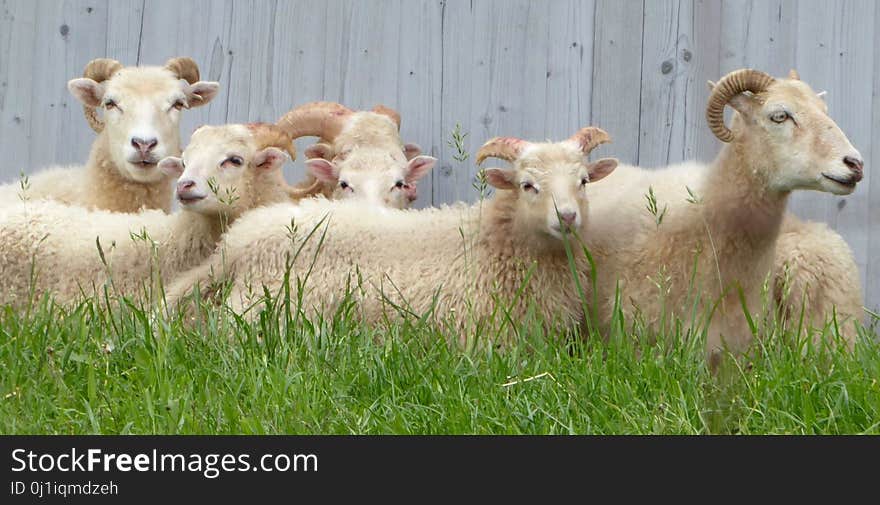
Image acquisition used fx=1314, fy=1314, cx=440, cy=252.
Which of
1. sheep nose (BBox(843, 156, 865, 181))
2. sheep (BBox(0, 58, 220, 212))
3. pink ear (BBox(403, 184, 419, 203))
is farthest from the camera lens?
pink ear (BBox(403, 184, 419, 203))

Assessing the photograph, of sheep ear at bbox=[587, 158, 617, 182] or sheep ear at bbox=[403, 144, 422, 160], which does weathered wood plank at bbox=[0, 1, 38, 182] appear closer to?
sheep ear at bbox=[403, 144, 422, 160]

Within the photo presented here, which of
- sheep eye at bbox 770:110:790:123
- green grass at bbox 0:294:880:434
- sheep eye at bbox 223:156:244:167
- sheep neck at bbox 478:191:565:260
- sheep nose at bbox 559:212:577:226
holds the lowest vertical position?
green grass at bbox 0:294:880:434

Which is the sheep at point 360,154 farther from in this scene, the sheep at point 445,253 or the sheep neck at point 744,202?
the sheep neck at point 744,202

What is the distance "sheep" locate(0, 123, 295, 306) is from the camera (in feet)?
19.8

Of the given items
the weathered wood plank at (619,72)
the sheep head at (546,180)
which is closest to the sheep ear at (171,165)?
the sheep head at (546,180)

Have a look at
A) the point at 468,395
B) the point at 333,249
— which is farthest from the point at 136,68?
the point at 468,395

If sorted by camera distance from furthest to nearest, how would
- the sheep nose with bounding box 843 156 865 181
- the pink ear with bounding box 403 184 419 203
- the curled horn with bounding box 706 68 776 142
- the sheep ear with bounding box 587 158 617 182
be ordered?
the pink ear with bounding box 403 184 419 203 → the sheep ear with bounding box 587 158 617 182 → the curled horn with bounding box 706 68 776 142 → the sheep nose with bounding box 843 156 865 181

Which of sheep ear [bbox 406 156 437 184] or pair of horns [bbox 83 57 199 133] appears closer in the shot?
sheep ear [bbox 406 156 437 184]

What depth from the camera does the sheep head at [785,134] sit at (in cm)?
522

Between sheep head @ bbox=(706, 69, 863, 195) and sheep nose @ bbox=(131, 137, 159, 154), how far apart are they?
9.41ft

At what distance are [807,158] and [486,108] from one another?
2417 mm

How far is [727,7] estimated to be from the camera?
23.1ft

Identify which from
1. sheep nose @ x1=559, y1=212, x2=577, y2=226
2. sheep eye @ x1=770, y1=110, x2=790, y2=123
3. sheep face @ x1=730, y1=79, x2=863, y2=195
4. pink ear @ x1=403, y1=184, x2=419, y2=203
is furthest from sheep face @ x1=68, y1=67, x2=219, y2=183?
sheep eye @ x1=770, y1=110, x2=790, y2=123
